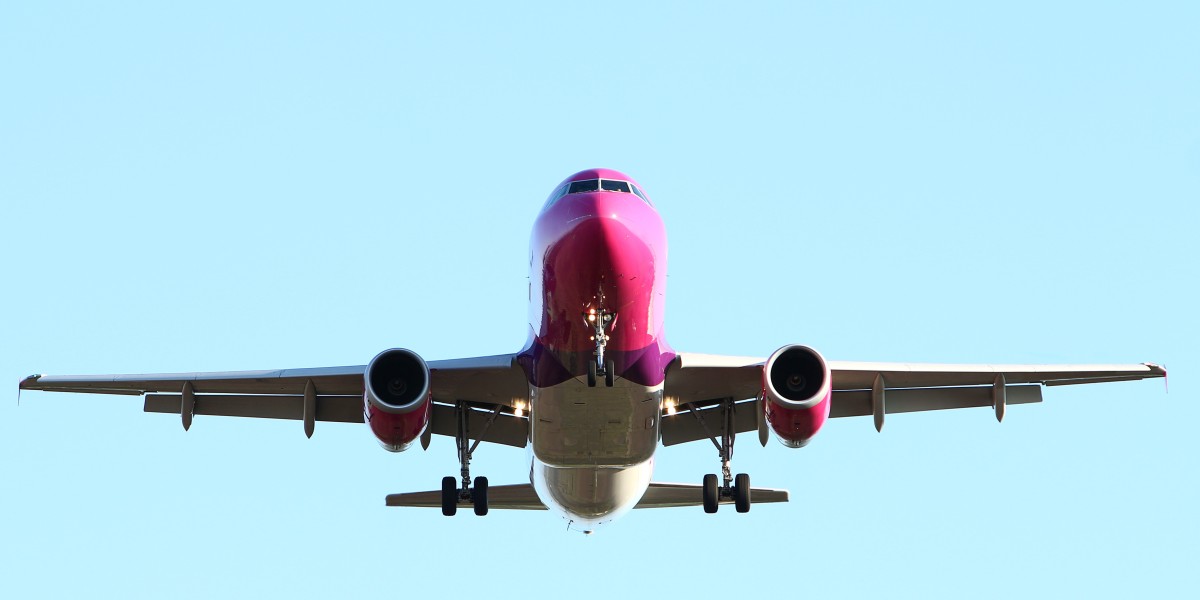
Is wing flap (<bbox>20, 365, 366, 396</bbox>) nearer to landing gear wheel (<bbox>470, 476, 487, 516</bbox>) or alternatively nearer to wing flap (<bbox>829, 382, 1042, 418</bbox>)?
landing gear wheel (<bbox>470, 476, 487, 516</bbox>)

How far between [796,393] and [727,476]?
3.68m

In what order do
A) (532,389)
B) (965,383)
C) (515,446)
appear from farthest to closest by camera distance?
(515,446) → (965,383) → (532,389)

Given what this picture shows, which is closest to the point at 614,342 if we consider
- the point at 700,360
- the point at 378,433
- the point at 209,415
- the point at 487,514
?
the point at 700,360

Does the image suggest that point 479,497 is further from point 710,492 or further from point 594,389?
point 594,389

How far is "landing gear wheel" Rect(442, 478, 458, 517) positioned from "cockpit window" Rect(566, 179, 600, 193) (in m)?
6.57

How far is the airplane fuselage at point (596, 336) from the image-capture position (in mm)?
21953

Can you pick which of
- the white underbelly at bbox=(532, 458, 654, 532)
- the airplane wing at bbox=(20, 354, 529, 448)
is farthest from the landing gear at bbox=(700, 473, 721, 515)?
the airplane wing at bbox=(20, 354, 529, 448)

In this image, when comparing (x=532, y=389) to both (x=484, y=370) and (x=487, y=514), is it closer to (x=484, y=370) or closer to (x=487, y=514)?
(x=484, y=370)

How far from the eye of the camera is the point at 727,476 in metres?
26.6

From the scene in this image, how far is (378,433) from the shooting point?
76.8 feet

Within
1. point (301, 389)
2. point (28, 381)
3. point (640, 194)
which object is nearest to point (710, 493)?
point (640, 194)

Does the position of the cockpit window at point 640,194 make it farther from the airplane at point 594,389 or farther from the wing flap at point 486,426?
the wing flap at point 486,426

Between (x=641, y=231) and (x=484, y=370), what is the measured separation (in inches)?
167

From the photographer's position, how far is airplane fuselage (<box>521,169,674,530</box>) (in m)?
22.0
